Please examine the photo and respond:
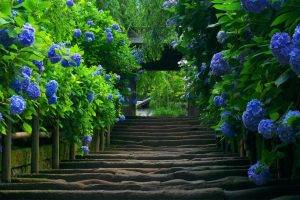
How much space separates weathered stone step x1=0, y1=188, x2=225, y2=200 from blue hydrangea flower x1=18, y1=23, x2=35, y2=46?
5.22ft

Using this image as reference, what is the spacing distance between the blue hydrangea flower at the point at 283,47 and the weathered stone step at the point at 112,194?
189cm

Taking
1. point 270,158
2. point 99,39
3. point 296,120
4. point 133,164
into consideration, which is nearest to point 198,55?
point 133,164

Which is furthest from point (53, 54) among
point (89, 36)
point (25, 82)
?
point (89, 36)

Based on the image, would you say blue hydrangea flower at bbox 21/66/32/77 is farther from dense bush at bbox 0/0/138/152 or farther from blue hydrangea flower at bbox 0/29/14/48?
blue hydrangea flower at bbox 0/29/14/48

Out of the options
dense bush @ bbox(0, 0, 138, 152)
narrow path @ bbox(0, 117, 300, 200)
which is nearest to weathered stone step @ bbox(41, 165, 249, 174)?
narrow path @ bbox(0, 117, 300, 200)

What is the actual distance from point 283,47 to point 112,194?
2.23 meters

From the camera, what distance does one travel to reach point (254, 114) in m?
3.25

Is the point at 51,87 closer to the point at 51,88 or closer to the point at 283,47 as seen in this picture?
the point at 51,88

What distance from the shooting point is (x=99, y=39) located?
34.0 ft

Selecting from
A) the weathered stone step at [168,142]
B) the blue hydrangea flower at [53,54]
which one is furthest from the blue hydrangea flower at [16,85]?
the weathered stone step at [168,142]

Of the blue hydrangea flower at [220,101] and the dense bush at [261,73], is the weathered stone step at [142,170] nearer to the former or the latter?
the dense bush at [261,73]

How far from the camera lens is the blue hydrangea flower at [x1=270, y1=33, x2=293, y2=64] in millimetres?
2584

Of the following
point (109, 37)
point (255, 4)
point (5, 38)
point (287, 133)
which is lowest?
point (287, 133)

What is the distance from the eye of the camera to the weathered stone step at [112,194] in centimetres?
430
